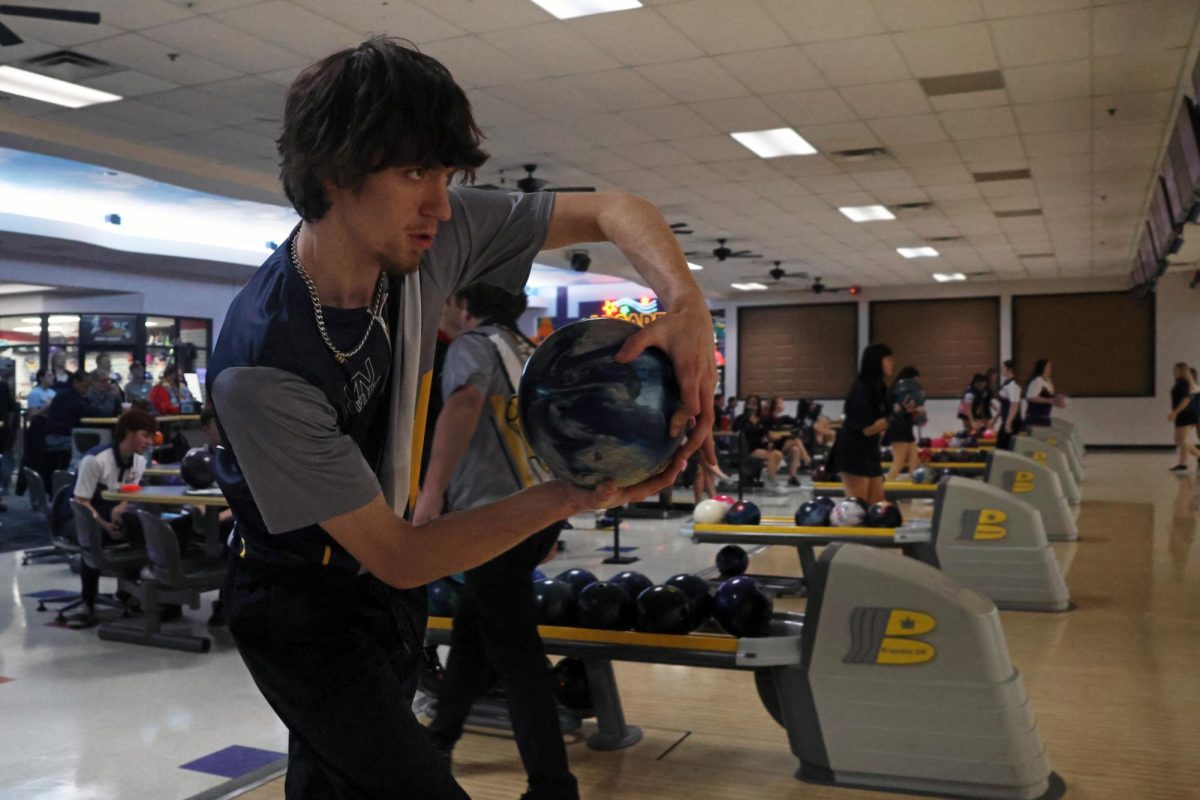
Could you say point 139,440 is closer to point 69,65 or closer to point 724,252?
point 69,65

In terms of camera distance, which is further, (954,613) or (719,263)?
(719,263)

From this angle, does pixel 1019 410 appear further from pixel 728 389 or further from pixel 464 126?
pixel 464 126

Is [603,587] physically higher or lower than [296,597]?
lower

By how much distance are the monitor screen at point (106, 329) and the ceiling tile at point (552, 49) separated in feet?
37.9

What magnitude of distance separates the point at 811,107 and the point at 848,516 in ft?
11.6

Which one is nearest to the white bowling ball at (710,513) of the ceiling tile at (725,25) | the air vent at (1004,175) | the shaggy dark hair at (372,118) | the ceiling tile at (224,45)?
the ceiling tile at (725,25)

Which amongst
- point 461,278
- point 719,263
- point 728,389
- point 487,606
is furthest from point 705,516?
point 728,389

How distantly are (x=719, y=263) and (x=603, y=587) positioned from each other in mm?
13230

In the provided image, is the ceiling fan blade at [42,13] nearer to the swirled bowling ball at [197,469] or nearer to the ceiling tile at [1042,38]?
the swirled bowling ball at [197,469]

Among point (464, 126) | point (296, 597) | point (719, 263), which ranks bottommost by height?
point (296, 597)

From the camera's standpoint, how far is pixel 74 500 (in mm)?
5305

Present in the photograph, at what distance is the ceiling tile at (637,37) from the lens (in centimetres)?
582

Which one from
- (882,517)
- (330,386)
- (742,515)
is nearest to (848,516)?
(882,517)

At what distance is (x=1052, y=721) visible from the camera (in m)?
3.61
